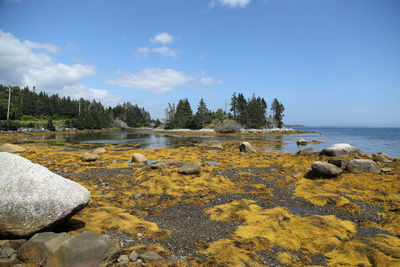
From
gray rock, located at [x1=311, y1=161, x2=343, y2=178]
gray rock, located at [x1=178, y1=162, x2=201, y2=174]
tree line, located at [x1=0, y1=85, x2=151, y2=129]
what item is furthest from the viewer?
tree line, located at [x1=0, y1=85, x2=151, y2=129]

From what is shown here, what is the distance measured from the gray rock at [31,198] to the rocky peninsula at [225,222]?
9 centimetres

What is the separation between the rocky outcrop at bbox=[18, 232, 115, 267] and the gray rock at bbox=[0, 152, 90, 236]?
0.69 m

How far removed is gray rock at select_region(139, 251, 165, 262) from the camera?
5561 mm

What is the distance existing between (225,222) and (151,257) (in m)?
3.91

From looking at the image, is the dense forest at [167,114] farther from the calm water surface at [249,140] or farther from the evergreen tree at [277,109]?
the calm water surface at [249,140]

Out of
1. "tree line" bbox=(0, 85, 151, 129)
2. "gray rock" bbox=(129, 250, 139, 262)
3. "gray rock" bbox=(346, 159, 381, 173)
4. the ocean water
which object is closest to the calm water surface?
the ocean water

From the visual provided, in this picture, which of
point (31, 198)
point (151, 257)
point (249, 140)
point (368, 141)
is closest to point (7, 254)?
point (31, 198)

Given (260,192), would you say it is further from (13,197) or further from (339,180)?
(13,197)

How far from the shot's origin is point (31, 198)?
20.8 feet

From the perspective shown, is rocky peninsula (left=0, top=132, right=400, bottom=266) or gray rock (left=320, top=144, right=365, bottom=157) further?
gray rock (left=320, top=144, right=365, bottom=157)

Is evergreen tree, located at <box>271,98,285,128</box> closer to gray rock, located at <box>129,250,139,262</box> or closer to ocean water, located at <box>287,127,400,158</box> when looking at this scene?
ocean water, located at <box>287,127,400,158</box>

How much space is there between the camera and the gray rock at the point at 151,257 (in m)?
5.56

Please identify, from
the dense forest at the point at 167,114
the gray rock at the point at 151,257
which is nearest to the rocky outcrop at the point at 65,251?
the gray rock at the point at 151,257

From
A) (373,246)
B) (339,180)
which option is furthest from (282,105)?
(373,246)
